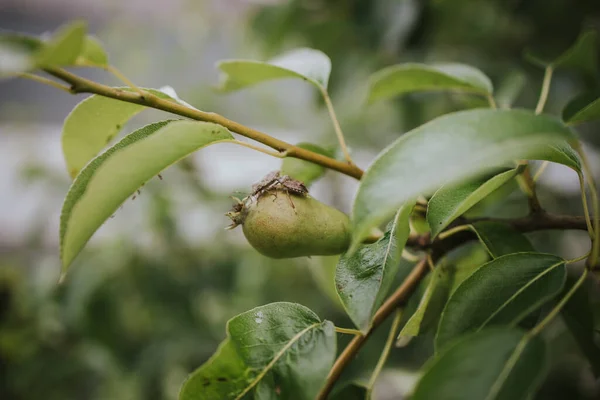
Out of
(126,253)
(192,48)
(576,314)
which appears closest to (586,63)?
(576,314)

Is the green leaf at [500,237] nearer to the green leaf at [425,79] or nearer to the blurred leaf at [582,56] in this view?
the green leaf at [425,79]

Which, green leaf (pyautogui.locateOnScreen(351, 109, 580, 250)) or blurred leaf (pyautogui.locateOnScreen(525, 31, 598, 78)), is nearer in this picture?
green leaf (pyautogui.locateOnScreen(351, 109, 580, 250))

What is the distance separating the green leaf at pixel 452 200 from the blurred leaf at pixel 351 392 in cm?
17

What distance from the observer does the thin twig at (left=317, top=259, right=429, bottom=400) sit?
372mm

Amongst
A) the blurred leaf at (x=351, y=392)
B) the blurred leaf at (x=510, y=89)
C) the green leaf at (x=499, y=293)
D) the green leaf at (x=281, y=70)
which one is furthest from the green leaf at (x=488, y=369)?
the blurred leaf at (x=510, y=89)

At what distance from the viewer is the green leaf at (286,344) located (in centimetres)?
32

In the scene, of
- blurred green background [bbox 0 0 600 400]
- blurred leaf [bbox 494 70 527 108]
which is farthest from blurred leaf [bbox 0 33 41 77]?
blurred leaf [bbox 494 70 527 108]

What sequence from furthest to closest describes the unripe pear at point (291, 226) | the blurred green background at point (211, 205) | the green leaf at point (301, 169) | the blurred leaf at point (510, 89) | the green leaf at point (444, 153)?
the blurred green background at point (211, 205), the blurred leaf at point (510, 89), the green leaf at point (301, 169), the unripe pear at point (291, 226), the green leaf at point (444, 153)

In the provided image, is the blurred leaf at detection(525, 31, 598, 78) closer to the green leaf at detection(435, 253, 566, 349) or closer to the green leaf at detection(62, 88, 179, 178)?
the green leaf at detection(435, 253, 566, 349)

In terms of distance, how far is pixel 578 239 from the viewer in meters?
1.23

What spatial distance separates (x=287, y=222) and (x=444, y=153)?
0.48 ft

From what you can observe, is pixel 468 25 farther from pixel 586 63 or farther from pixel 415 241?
pixel 415 241

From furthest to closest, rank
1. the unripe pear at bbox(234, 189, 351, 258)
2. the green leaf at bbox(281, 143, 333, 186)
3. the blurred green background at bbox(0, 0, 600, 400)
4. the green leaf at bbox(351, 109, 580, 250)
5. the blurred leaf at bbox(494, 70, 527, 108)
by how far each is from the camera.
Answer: the blurred green background at bbox(0, 0, 600, 400) → the blurred leaf at bbox(494, 70, 527, 108) → the green leaf at bbox(281, 143, 333, 186) → the unripe pear at bbox(234, 189, 351, 258) → the green leaf at bbox(351, 109, 580, 250)

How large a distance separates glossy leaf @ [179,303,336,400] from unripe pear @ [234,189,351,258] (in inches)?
2.0
